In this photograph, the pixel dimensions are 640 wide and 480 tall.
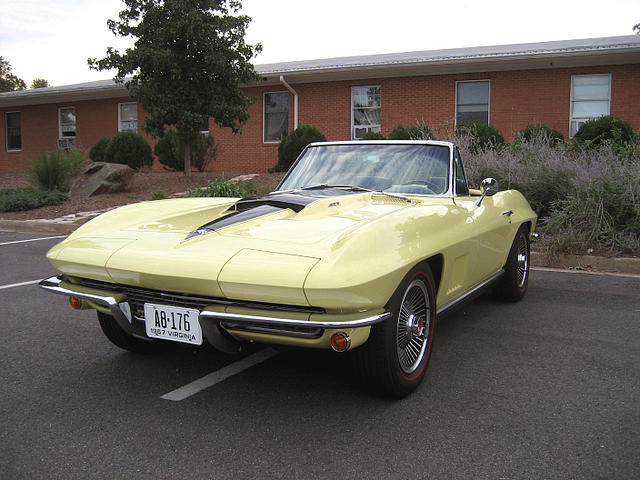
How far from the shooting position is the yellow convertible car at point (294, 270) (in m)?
2.55

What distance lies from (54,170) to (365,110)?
9.30m

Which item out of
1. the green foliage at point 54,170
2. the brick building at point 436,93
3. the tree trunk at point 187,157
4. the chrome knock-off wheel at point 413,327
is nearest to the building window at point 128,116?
the brick building at point 436,93

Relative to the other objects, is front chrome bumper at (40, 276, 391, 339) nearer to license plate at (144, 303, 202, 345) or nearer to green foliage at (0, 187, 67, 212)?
license plate at (144, 303, 202, 345)

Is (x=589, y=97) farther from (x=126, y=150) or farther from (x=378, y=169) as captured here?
(x=378, y=169)

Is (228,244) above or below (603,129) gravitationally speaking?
below

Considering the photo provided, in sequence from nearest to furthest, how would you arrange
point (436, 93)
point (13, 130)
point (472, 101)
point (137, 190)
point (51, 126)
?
point (137, 190), point (472, 101), point (436, 93), point (51, 126), point (13, 130)

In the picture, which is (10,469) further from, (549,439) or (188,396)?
(549,439)

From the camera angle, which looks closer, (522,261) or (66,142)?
(522,261)

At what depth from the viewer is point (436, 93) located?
57.4ft

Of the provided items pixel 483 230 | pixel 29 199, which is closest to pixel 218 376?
pixel 483 230

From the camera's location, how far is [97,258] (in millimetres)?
3002

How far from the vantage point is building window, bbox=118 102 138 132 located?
73.2 feet

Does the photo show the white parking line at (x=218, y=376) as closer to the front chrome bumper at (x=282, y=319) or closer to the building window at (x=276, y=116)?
the front chrome bumper at (x=282, y=319)

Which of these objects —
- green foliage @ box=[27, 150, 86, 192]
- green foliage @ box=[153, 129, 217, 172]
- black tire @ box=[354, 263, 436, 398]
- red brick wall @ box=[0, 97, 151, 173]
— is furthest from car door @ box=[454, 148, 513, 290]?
red brick wall @ box=[0, 97, 151, 173]
